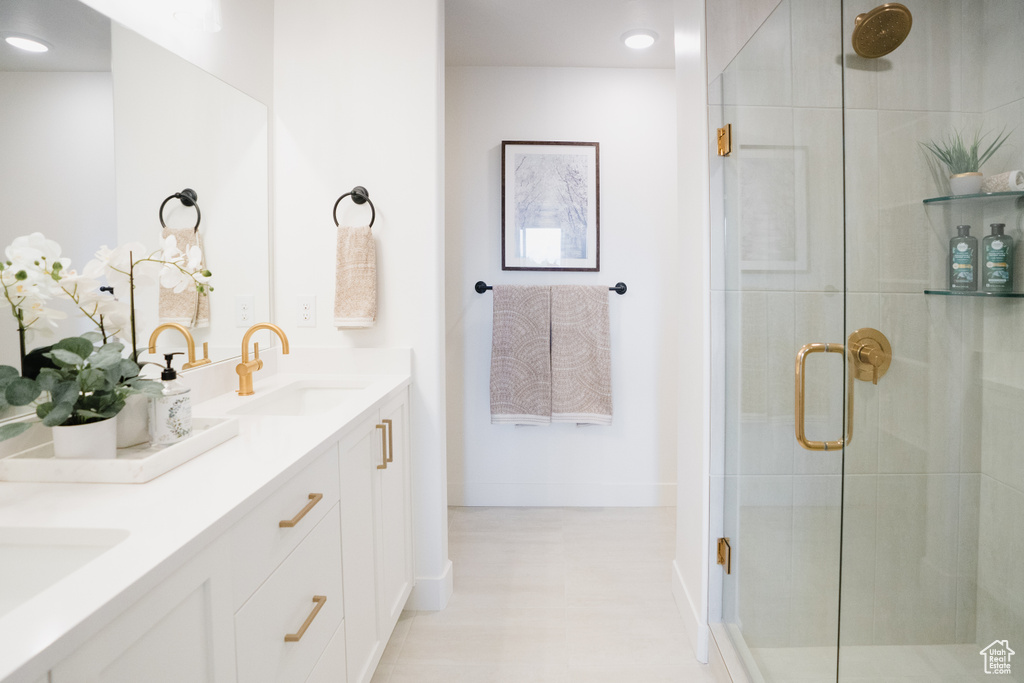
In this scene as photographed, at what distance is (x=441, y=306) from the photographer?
216 centimetres

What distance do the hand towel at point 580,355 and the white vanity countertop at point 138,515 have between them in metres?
1.50

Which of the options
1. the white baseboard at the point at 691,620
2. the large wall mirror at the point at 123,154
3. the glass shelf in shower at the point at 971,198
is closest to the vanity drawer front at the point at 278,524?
the large wall mirror at the point at 123,154

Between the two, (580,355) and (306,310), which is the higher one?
(306,310)

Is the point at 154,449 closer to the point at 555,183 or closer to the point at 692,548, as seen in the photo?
the point at 692,548

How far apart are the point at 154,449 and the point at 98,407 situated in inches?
5.0

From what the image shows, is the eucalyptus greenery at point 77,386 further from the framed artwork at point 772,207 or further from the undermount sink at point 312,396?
the framed artwork at point 772,207

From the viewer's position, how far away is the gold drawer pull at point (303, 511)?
3.43 ft

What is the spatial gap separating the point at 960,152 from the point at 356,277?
167 centimetres

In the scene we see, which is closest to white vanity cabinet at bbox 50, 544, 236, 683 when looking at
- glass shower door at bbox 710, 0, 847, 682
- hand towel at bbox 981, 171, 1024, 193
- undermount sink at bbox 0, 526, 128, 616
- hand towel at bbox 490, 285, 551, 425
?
undermount sink at bbox 0, 526, 128, 616

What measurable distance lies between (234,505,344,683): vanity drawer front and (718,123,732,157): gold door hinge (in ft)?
4.70

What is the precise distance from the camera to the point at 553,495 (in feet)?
10.1

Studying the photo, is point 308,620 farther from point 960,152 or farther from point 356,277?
point 960,152

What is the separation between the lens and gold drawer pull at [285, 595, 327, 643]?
1.07 metres

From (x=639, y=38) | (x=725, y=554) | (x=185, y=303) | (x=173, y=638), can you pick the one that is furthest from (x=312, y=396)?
(x=639, y=38)
